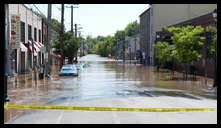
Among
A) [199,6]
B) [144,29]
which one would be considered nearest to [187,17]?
[199,6]

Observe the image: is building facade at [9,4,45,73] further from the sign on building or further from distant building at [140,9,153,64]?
distant building at [140,9,153,64]

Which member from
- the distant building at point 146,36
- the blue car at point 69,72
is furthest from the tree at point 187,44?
the distant building at point 146,36

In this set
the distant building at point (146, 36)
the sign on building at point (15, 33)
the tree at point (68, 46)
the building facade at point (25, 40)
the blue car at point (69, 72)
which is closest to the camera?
the sign on building at point (15, 33)

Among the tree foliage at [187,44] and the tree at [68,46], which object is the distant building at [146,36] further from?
the tree foliage at [187,44]

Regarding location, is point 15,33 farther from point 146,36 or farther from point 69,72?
point 146,36

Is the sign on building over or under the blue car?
over

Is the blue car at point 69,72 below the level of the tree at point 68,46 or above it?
below

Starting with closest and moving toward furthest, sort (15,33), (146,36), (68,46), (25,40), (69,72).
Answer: (15,33) < (69,72) < (25,40) < (68,46) < (146,36)

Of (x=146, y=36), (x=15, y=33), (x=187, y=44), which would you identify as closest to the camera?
(x=15, y=33)

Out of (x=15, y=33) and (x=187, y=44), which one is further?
(x=187, y=44)

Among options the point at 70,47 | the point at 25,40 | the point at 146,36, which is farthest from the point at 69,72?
the point at 146,36

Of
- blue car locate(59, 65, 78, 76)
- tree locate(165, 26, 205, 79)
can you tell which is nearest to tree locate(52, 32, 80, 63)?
blue car locate(59, 65, 78, 76)

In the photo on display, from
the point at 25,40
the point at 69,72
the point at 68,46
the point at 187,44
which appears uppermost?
the point at 25,40

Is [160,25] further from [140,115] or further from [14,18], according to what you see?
[140,115]
